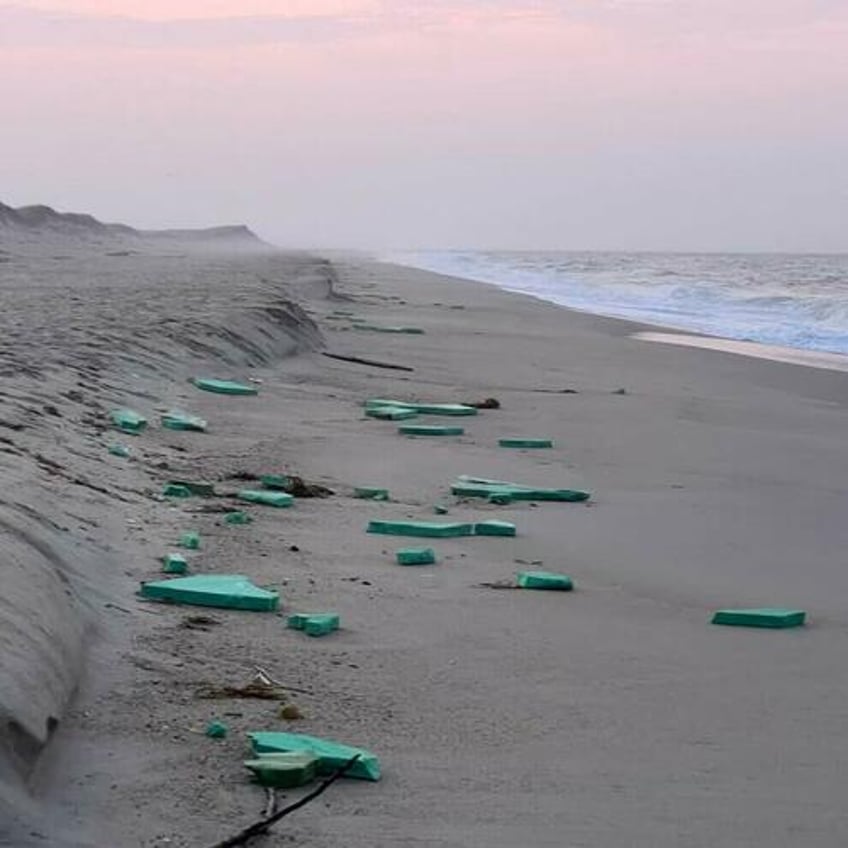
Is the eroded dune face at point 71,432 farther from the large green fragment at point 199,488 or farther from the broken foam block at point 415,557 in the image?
the broken foam block at point 415,557

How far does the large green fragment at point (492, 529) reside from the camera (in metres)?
5.53

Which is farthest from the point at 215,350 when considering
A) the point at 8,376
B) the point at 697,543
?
the point at 697,543

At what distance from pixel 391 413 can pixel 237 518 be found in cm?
349

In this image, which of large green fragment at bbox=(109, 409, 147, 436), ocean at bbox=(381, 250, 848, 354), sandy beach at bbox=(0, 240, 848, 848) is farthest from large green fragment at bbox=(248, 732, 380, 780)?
ocean at bbox=(381, 250, 848, 354)

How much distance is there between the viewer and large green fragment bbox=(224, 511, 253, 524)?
5.26 metres

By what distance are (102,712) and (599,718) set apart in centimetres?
107

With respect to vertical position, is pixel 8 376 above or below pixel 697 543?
above

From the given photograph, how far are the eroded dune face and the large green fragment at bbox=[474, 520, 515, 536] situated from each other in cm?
121

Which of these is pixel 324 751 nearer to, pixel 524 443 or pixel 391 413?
pixel 524 443

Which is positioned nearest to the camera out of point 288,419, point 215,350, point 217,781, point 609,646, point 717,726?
point 217,781

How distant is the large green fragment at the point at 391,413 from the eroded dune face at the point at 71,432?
3.58ft

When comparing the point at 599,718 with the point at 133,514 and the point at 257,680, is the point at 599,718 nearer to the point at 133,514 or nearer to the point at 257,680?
the point at 257,680

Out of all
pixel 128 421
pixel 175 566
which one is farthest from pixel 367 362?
pixel 175 566

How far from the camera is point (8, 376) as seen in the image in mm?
6785
